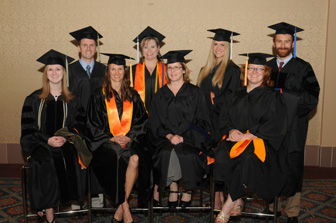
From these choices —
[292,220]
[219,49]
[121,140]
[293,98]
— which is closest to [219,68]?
[219,49]

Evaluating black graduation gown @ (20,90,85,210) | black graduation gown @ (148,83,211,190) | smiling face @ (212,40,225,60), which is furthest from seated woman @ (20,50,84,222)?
smiling face @ (212,40,225,60)

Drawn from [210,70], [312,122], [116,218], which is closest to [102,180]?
[116,218]

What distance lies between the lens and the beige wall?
242 inches

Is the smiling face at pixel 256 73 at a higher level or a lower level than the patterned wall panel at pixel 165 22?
lower

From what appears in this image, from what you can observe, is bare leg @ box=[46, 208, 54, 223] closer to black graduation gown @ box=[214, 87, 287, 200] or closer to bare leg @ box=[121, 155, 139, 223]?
bare leg @ box=[121, 155, 139, 223]

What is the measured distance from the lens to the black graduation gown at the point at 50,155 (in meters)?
3.89

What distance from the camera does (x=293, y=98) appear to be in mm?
4043

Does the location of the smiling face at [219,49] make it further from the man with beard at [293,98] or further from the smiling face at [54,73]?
the smiling face at [54,73]

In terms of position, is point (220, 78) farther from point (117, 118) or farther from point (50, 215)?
point (50, 215)

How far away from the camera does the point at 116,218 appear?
13.4ft

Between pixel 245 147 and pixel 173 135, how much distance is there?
870mm

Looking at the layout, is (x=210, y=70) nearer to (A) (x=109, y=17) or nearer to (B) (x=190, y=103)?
(B) (x=190, y=103)

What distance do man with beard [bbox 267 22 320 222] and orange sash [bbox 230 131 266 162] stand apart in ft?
1.08

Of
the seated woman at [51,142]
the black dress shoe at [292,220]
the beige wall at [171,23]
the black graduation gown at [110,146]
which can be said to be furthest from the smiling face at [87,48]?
the black dress shoe at [292,220]
